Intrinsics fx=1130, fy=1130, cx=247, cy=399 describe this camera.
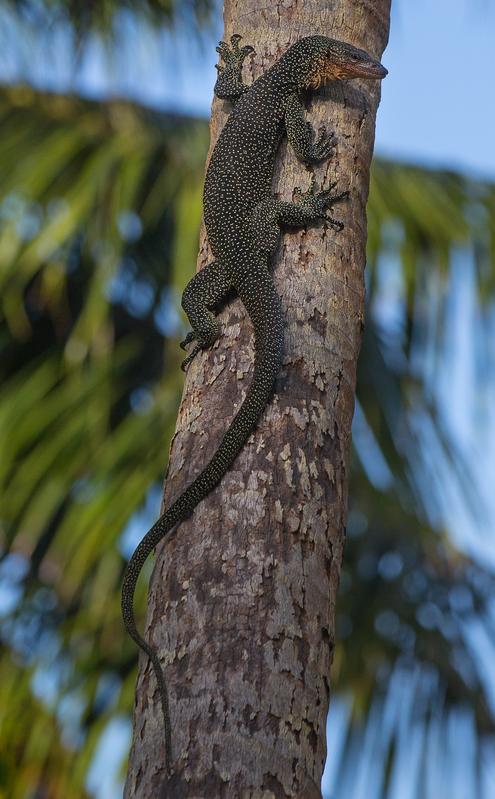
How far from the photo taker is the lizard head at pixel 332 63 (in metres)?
3.87

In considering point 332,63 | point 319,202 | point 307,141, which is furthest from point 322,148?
point 332,63

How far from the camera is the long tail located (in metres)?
3.07

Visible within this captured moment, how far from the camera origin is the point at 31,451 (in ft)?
23.0

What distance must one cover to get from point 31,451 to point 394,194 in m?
3.04

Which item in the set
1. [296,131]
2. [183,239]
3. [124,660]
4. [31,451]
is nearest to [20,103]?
[183,239]

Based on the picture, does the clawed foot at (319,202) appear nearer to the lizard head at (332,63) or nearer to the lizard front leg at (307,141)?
the lizard front leg at (307,141)

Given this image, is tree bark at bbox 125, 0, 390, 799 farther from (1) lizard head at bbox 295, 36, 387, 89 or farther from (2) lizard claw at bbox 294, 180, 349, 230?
(1) lizard head at bbox 295, 36, 387, 89

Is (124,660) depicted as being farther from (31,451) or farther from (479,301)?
(479,301)

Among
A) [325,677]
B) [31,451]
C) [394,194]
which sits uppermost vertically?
[394,194]

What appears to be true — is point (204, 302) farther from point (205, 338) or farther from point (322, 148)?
point (322, 148)

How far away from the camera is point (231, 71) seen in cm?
429

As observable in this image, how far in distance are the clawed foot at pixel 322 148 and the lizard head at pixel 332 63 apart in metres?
0.23

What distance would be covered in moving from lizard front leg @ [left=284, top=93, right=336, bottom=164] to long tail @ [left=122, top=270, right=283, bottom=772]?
21.4 inches

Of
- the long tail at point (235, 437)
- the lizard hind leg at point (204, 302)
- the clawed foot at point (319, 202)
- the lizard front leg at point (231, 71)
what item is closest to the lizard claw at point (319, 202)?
the clawed foot at point (319, 202)
